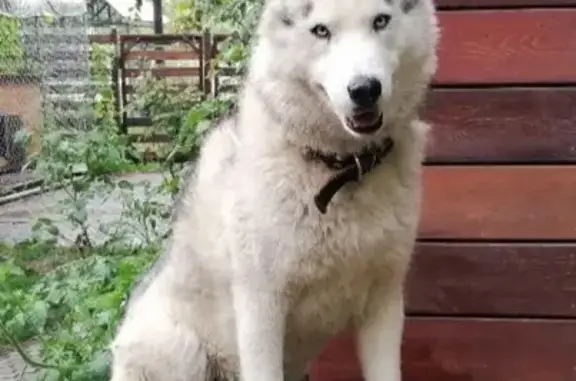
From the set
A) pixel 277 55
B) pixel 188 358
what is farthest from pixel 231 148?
pixel 188 358

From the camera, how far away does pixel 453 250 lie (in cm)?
312

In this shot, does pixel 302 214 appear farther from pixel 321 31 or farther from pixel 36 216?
pixel 36 216

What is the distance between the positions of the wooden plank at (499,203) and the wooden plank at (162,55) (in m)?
4.97

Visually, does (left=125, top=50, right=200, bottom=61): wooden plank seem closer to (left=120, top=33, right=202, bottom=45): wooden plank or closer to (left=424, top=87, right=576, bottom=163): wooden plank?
(left=120, top=33, right=202, bottom=45): wooden plank

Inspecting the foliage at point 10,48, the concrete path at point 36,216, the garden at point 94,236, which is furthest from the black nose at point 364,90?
the foliage at point 10,48

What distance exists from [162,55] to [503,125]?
21.2 feet

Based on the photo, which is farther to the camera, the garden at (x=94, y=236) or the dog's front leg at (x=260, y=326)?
the garden at (x=94, y=236)

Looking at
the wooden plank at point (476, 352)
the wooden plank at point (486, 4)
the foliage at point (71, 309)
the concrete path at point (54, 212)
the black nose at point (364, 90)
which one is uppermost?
the wooden plank at point (486, 4)

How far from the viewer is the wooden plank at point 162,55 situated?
817 centimetres

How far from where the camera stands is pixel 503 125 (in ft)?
10.1

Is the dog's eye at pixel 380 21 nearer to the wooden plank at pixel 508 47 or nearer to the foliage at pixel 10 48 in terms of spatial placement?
the wooden plank at pixel 508 47

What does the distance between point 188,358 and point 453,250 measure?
2.85 feet

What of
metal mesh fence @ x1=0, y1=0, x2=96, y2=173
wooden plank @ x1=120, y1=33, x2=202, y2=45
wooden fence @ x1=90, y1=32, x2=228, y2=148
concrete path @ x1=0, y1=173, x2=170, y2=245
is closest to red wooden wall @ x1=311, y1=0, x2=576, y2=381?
concrete path @ x1=0, y1=173, x2=170, y2=245

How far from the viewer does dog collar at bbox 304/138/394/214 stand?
2.47 metres
